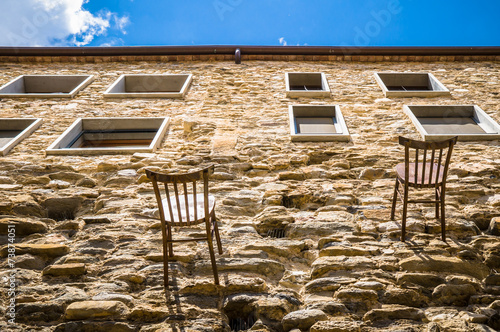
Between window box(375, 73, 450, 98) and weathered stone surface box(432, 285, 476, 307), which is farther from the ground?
window box(375, 73, 450, 98)

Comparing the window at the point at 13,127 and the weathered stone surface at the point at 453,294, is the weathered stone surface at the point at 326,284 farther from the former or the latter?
the window at the point at 13,127

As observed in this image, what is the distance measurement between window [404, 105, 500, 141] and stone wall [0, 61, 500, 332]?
Answer: 0.27 meters

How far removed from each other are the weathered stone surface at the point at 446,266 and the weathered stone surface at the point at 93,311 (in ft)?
7.13

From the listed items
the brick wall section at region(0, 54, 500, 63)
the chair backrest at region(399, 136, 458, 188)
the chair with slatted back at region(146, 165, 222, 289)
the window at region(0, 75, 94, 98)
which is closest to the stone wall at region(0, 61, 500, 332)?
the chair with slatted back at region(146, 165, 222, 289)

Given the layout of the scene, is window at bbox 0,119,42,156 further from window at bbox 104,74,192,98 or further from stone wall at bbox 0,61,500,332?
window at bbox 104,74,192,98

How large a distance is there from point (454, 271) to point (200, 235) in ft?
7.20

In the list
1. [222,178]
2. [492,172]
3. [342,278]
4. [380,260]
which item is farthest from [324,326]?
[492,172]

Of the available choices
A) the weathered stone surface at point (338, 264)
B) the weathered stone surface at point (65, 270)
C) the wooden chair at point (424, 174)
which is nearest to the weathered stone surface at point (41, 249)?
the weathered stone surface at point (65, 270)

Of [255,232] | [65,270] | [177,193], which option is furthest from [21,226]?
[255,232]

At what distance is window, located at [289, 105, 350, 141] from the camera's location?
6488 mm

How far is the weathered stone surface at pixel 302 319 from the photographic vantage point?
2650mm

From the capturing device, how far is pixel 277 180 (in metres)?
4.98

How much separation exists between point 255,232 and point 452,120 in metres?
4.63

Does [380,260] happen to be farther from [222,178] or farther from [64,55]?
[64,55]
